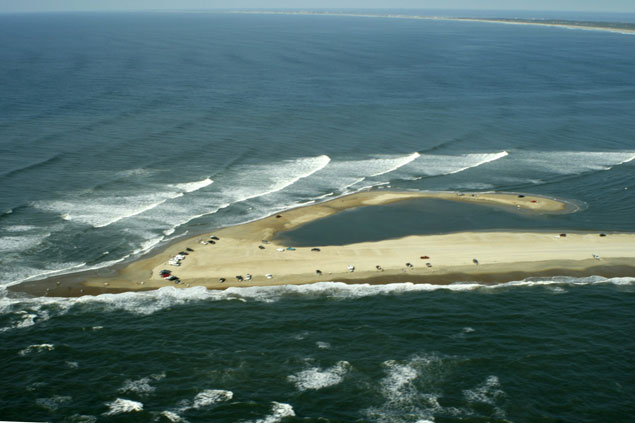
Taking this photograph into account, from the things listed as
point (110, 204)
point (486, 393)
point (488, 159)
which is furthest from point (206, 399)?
point (488, 159)

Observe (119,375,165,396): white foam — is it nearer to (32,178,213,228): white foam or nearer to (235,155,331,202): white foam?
→ (32,178,213,228): white foam

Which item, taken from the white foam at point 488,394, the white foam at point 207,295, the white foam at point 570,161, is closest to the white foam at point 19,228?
the white foam at point 207,295

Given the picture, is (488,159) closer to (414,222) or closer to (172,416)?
(414,222)

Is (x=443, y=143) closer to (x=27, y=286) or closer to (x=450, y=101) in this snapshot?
(x=450, y=101)

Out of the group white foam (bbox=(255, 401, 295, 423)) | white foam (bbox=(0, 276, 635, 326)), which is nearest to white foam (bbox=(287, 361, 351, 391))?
white foam (bbox=(255, 401, 295, 423))

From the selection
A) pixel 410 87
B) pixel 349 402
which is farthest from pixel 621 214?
pixel 410 87

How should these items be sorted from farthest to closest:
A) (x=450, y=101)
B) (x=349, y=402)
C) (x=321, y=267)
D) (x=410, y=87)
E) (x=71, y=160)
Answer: (x=410, y=87) < (x=450, y=101) < (x=71, y=160) < (x=321, y=267) < (x=349, y=402)

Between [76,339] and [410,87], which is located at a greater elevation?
[410,87]
